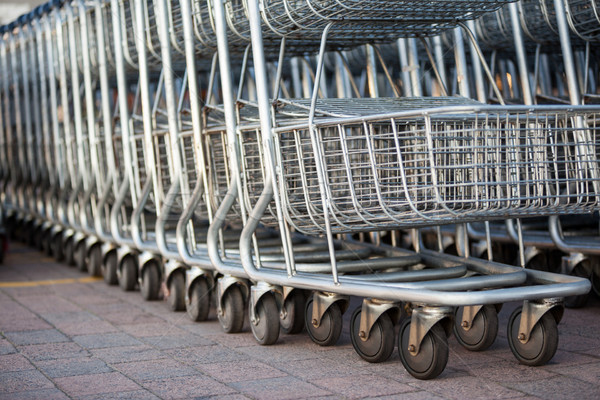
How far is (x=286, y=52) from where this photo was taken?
4.95 m

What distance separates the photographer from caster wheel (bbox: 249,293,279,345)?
14.2 feet

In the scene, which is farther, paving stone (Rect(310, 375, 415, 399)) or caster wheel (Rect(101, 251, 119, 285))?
caster wheel (Rect(101, 251, 119, 285))

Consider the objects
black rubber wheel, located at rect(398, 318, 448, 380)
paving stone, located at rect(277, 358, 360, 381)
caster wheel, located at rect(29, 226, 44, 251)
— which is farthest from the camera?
caster wheel, located at rect(29, 226, 44, 251)

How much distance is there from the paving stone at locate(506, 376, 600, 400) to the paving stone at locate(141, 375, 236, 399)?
3.50 feet

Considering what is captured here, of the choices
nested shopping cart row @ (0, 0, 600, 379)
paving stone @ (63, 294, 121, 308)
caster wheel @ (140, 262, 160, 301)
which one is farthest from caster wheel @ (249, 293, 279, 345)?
paving stone @ (63, 294, 121, 308)

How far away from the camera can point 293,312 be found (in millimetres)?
4492

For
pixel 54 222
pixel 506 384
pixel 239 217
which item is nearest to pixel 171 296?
pixel 239 217

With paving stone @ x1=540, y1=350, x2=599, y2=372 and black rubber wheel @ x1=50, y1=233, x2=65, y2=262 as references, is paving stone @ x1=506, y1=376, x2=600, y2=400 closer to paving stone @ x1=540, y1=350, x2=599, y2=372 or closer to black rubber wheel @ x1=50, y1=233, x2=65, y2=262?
paving stone @ x1=540, y1=350, x2=599, y2=372

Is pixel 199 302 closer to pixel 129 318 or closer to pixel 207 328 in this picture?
pixel 207 328

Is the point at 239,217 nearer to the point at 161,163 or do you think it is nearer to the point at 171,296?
the point at 171,296

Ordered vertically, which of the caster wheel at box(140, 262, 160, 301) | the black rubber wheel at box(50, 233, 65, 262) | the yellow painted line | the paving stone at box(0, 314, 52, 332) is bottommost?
the paving stone at box(0, 314, 52, 332)

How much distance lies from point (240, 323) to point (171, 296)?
840 millimetres

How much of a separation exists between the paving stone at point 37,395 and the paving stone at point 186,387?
321mm

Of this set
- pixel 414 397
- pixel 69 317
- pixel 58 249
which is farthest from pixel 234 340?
pixel 58 249
